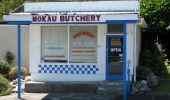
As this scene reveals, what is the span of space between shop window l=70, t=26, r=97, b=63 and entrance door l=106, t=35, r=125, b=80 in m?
0.62

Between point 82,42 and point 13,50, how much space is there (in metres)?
5.03

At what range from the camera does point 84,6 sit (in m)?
19.5

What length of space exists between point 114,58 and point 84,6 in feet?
9.04

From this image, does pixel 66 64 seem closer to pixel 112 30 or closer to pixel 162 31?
pixel 112 30

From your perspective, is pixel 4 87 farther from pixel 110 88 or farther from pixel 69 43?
pixel 110 88

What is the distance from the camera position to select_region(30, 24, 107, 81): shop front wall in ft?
61.3

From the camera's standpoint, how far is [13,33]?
2248 cm

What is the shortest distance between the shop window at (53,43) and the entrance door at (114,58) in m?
1.95

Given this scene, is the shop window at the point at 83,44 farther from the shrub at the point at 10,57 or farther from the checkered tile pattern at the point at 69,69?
the shrub at the point at 10,57

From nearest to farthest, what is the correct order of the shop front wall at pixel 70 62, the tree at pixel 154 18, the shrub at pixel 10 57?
the shop front wall at pixel 70 62 → the shrub at pixel 10 57 → the tree at pixel 154 18

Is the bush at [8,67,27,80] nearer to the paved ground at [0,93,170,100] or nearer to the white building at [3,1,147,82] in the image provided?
the white building at [3,1,147,82]

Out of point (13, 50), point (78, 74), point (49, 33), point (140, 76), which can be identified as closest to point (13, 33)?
point (13, 50)

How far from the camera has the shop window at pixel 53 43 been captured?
1922 centimetres

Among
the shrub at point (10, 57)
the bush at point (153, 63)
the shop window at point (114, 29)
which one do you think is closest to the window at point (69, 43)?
the shop window at point (114, 29)
